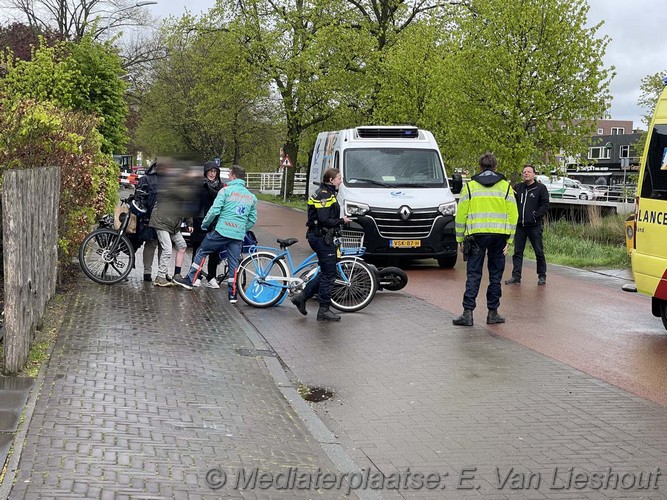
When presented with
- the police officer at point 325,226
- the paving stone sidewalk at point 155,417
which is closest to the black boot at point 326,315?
the police officer at point 325,226

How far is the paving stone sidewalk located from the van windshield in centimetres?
748

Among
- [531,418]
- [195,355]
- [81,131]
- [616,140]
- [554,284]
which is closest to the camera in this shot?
[531,418]

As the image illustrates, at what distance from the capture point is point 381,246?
1555cm

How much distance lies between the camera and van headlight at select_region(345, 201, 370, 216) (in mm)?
15539

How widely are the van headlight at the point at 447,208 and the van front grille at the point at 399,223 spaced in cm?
30

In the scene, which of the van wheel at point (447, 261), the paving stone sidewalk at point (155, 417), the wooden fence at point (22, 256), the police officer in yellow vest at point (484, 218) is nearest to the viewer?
the paving stone sidewalk at point (155, 417)

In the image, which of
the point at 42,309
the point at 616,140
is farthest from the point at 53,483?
the point at 616,140

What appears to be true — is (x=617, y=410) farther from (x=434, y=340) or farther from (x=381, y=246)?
(x=381, y=246)

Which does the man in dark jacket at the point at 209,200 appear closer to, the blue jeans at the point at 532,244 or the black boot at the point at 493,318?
the black boot at the point at 493,318

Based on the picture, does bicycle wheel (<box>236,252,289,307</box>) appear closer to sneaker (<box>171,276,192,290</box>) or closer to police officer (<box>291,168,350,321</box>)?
police officer (<box>291,168,350,321</box>)

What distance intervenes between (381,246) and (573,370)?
296 inches

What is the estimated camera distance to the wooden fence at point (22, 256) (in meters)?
6.69

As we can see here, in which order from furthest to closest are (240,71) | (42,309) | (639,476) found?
(240,71) < (42,309) < (639,476)

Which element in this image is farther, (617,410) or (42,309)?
(42,309)
